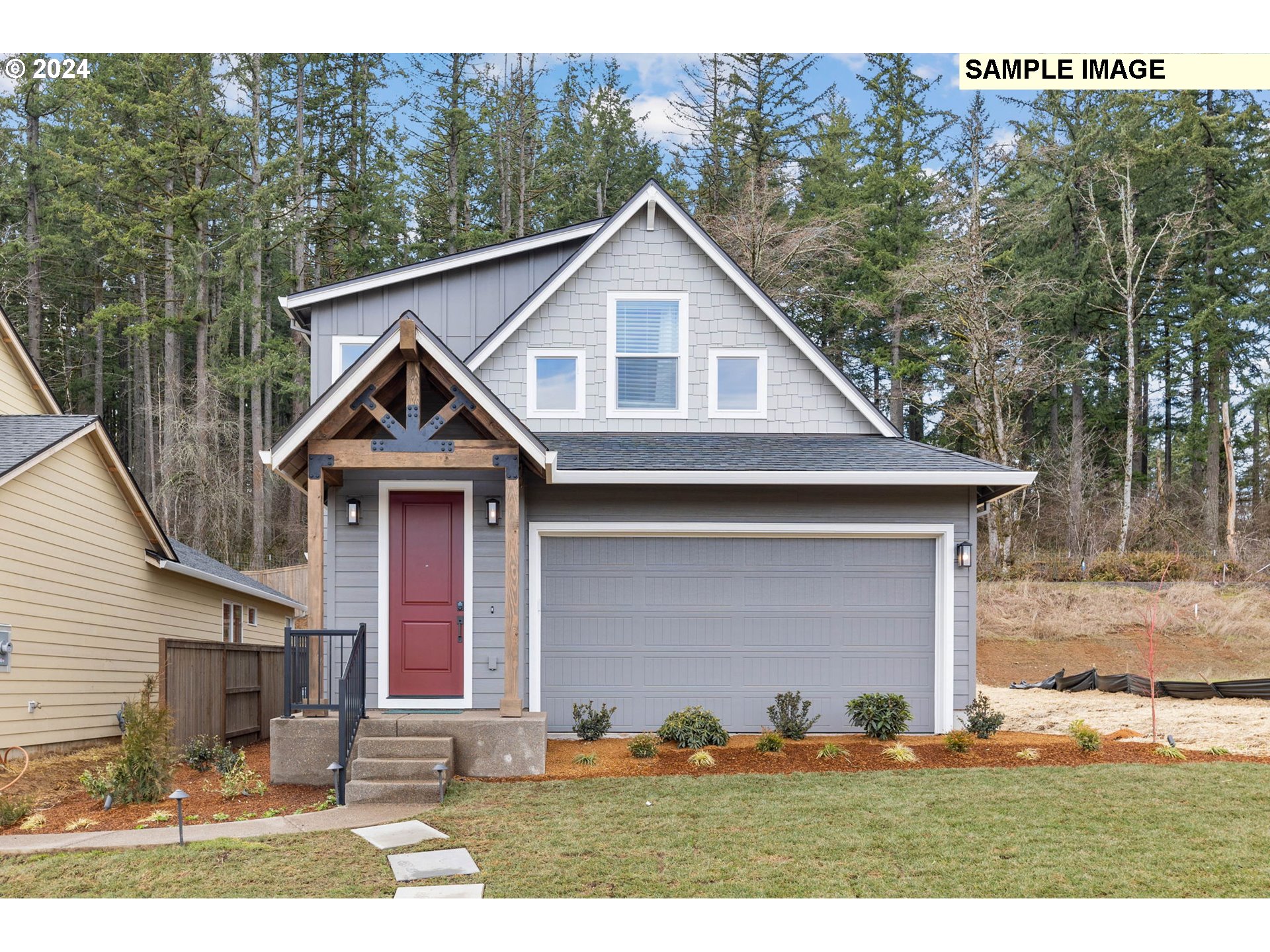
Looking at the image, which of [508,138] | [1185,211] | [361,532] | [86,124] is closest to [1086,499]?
[1185,211]

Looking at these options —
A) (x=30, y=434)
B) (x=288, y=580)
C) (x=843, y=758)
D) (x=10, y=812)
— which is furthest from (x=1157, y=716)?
(x=288, y=580)

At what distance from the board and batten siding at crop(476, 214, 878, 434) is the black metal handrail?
146 inches

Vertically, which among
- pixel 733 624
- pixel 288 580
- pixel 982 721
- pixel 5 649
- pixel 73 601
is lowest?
pixel 982 721

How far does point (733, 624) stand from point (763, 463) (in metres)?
1.80

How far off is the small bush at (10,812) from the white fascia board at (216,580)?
574 cm

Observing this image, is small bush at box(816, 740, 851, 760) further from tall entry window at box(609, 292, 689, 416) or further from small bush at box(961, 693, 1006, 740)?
tall entry window at box(609, 292, 689, 416)

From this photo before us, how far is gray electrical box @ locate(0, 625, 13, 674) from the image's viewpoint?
9.47 m

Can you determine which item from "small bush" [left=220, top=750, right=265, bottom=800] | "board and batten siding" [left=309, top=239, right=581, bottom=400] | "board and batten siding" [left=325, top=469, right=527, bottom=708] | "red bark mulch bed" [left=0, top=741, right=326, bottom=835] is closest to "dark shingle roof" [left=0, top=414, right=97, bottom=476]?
"board and batten siding" [left=309, top=239, right=581, bottom=400]

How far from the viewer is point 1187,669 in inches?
715

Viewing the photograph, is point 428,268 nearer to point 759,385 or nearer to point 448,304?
point 448,304

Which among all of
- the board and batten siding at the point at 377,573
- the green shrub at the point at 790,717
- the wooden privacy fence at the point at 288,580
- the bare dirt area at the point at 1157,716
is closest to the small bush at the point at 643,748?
the green shrub at the point at 790,717

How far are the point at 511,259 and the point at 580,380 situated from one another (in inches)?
97.0

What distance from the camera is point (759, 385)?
1135 cm

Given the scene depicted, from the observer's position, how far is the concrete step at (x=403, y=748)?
7875 mm
